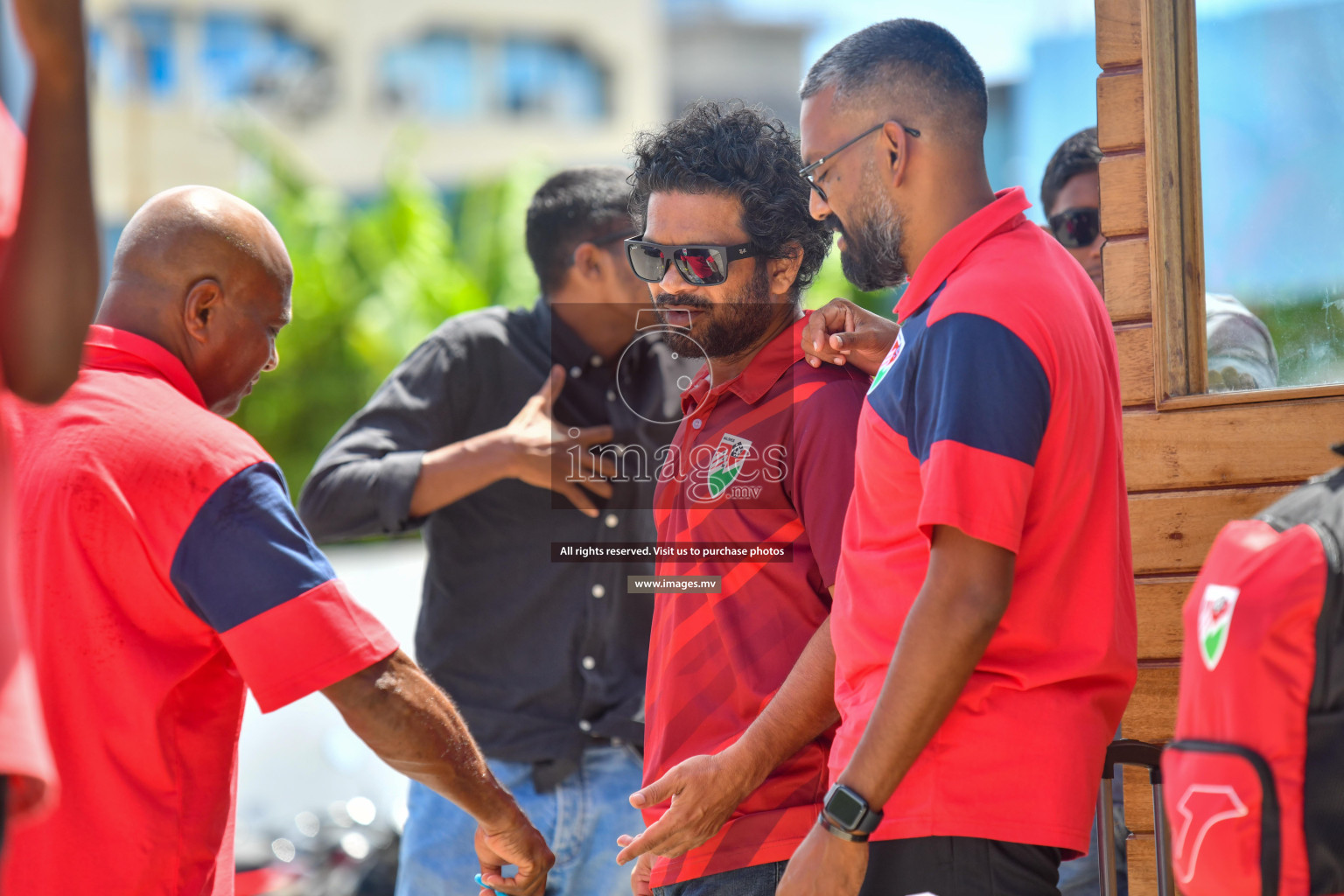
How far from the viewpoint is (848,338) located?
8.42 feet

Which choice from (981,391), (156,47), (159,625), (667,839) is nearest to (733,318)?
(981,391)

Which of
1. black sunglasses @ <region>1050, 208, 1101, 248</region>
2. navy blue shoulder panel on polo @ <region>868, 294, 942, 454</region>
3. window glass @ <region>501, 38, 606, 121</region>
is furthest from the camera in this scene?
window glass @ <region>501, 38, 606, 121</region>

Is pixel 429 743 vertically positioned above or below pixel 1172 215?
below

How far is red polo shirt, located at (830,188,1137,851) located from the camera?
6.61ft

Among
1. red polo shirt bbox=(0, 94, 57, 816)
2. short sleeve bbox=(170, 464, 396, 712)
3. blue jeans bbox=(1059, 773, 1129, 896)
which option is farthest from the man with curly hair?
blue jeans bbox=(1059, 773, 1129, 896)

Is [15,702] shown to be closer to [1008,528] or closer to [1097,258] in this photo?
[1008,528]

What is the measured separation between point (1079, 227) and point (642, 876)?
88.7 inches

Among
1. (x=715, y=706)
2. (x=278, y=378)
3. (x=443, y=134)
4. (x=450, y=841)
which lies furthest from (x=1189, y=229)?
(x=443, y=134)

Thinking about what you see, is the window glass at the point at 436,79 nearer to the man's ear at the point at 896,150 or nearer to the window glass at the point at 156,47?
the window glass at the point at 156,47

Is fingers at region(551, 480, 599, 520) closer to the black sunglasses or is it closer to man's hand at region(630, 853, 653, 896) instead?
man's hand at region(630, 853, 653, 896)

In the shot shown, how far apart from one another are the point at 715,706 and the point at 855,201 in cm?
103

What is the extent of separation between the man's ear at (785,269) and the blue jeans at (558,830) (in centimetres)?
144

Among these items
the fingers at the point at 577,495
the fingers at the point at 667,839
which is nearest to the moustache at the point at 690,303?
the fingers at the point at 577,495

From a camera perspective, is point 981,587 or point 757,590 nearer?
point 981,587
